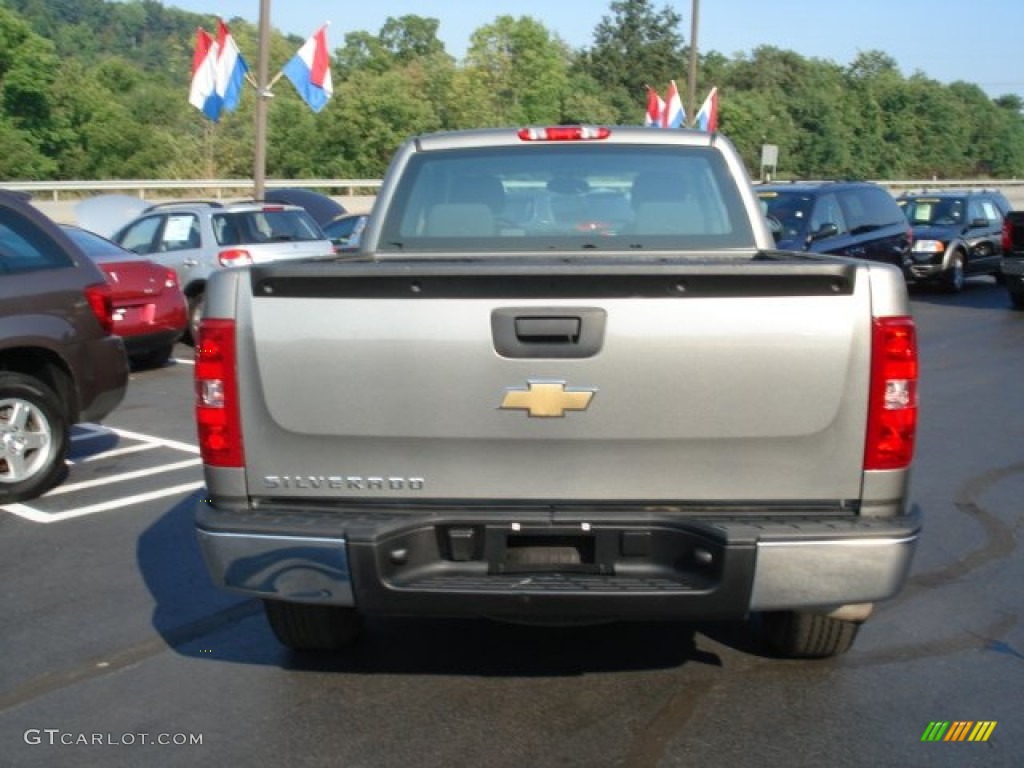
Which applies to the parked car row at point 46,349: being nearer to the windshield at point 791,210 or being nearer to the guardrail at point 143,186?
the windshield at point 791,210

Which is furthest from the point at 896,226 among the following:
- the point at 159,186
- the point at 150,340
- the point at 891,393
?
the point at 159,186

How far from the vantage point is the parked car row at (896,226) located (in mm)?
15188

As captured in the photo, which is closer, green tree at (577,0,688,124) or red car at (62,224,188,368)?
red car at (62,224,188,368)

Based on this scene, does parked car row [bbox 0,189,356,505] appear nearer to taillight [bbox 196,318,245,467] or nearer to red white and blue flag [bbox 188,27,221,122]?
taillight [bbox 196,318,245,467]

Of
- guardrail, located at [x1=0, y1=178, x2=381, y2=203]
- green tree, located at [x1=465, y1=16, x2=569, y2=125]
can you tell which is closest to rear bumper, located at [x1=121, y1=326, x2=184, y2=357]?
guardrail, located at [x1=0, y1=178, x2=381, y2=203]

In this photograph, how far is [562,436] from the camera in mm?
3822

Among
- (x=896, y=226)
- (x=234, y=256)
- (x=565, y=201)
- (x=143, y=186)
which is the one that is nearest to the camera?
(x=565, y=201)

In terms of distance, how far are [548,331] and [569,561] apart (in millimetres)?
738

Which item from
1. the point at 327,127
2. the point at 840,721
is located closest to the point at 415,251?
the point at 840,721

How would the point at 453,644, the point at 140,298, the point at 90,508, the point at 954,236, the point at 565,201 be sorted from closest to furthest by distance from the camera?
1. the point at 453,644
2. the point at 565,201
3. the point at 90,508
4. the point at 140,298
5. the point at 954,236

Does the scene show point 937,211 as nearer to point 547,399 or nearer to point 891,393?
point 891,393

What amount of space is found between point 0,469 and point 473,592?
15.4 feet

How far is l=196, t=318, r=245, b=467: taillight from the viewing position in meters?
3.93

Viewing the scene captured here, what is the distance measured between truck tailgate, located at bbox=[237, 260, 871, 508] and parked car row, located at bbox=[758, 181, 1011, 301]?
738 centimetres
